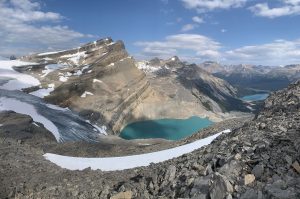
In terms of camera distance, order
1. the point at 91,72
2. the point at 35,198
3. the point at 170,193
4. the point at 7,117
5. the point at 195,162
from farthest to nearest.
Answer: the point at 91,72
the point at 7,117
the point at 35,198
the point at 195,162
the point at 170,193

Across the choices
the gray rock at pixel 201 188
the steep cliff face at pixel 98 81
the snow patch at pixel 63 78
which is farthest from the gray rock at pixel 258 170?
the snow patch at pixel 63 78

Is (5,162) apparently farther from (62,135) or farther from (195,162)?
(62,135)

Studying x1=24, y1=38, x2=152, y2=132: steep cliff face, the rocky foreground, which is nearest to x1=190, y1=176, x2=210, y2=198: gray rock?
the rocky foreground

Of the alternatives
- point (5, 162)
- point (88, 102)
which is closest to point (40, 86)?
point (88, 102)

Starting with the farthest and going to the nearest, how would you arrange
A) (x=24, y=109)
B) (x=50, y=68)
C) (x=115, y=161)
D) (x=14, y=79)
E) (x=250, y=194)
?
1. (x=50, y=68)
2. (x=14, y=79)
3. (x=24, y=109)
4. (x=115, y=161)
5. (x=250, y=194)

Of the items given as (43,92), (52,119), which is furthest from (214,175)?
(43,92)

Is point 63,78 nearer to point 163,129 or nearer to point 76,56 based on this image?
point 76,56

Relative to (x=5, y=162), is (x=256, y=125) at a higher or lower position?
higher

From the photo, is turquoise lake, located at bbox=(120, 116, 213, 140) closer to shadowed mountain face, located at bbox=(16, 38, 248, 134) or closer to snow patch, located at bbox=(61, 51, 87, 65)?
shadowed mountain face, located at bbox=(16, 38, 248, 134)
